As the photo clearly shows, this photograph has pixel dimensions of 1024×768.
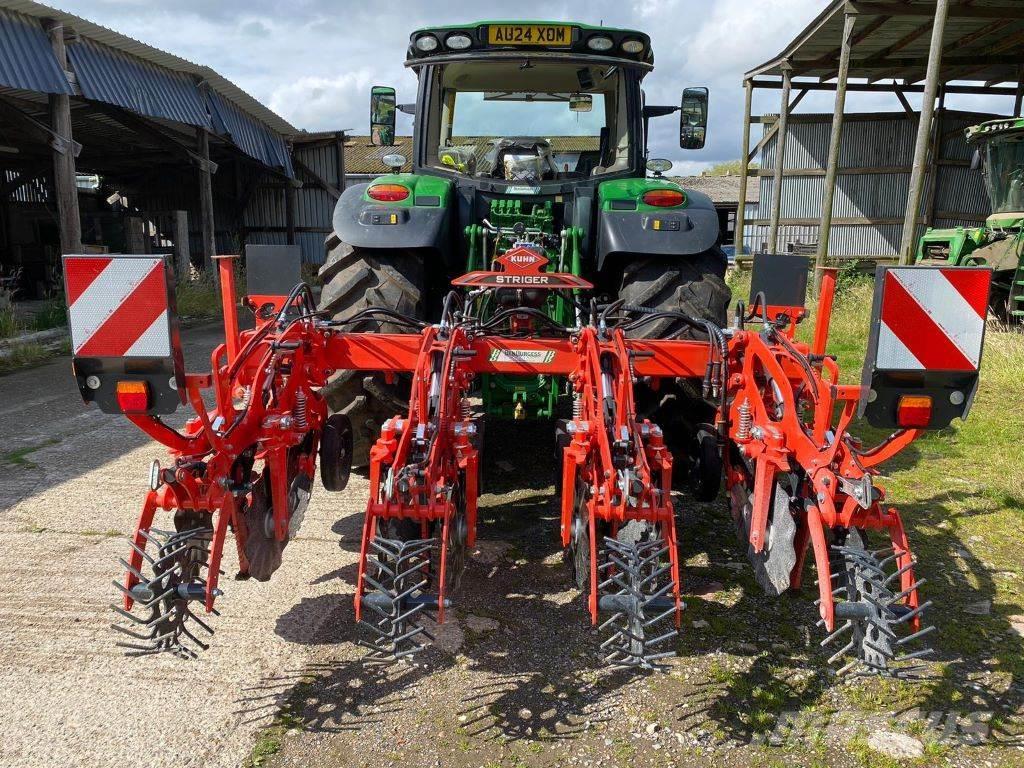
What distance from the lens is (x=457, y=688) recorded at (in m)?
2.32

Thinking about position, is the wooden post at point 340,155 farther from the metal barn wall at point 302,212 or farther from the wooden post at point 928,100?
the wooden post at point 928,100

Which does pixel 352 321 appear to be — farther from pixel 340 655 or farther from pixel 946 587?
pixel 946 587

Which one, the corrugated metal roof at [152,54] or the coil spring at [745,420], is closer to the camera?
the coil spring at [745,420]

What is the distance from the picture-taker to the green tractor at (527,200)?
349 cm

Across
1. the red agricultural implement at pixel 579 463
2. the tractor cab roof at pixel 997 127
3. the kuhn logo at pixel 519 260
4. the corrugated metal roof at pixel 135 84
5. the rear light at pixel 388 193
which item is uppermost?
the corrugated metal roof at pixel 135 84

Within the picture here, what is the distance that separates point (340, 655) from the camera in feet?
8.12

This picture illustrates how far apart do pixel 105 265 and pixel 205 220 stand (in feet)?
35.7

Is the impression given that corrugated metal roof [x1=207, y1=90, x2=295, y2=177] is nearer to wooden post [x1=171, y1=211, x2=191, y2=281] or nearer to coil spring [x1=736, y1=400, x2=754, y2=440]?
wooden post [x1=171, y1=211, x2=191, y2=281]

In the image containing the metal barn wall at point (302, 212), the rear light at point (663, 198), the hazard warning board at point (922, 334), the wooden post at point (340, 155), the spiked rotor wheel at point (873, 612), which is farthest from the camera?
the metal barn wall at point (302, 212)

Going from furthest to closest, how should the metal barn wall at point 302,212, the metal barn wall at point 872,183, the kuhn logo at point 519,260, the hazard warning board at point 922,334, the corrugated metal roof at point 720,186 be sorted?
the corrugated metal roof at point 720,186 < the metal barn wall at point 302,212 < the metal barn wall at point 872,183 < the kuhn logo at point 519,260 < the hazard warning board at point 922,334

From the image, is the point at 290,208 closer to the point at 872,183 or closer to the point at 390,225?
the point at 872,183

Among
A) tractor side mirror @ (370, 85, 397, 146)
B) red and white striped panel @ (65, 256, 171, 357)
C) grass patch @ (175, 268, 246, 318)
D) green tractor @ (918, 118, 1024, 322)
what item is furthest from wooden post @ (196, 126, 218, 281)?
red and white striped panel @ (65, 256, 171, 357)

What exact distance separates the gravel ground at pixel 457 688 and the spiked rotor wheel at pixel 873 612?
23 cm

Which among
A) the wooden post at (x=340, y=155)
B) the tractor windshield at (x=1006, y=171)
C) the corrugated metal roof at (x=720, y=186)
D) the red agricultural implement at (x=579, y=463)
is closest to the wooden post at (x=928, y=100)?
the tractor windshield at (x=1006, y=171)
